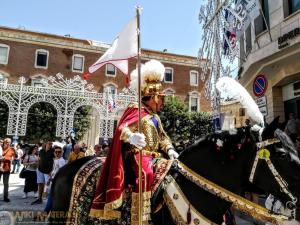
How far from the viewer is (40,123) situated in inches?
1161

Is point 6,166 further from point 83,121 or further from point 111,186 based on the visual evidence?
point 83,121

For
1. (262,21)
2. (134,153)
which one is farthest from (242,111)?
(262,21)

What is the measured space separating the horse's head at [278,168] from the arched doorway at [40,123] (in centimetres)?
2876

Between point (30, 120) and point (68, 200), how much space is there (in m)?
27.5

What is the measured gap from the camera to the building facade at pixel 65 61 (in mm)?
33688

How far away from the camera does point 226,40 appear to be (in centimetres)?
1081

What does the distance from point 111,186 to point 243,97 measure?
5.26ft

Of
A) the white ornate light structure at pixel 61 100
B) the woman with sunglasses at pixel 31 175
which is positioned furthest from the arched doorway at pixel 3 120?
the woman with sunglasses at pixel 31 175

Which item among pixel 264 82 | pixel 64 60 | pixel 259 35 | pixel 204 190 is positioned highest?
pixel 64 60

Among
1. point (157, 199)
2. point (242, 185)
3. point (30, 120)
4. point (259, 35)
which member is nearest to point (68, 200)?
point (157, 199)

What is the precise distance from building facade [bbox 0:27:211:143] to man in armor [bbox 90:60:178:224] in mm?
28982

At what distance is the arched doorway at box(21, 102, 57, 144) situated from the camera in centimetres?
2941

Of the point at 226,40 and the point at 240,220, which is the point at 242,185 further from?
the point at 226,40

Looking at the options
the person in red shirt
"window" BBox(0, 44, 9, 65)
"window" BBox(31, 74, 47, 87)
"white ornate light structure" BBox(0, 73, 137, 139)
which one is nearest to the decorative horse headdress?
the person in red shirt
